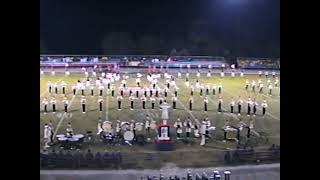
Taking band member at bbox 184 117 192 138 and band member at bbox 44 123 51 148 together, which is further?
band member at bbox 184 117 192 138

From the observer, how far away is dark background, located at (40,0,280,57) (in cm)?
270

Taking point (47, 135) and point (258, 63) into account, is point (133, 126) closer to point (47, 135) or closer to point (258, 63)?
point (47, 135)

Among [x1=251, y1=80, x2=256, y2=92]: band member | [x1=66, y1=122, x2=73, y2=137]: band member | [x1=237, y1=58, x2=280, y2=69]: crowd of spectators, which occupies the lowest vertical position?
[x1=66, y1=122, x2=73, y2=137]: band member

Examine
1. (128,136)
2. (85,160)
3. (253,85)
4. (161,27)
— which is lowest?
(85,160)

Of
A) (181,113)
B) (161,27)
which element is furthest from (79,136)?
(161,27)

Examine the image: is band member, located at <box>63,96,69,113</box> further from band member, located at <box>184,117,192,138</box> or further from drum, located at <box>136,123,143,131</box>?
band member, located at <box>184,117,192,138</box>

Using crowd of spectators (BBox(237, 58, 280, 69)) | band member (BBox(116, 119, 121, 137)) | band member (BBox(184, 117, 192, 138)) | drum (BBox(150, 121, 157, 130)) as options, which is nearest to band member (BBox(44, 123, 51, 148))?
band member (BBox(116, 119, 121, 137))

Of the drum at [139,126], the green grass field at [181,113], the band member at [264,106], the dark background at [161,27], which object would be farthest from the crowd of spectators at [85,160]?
the band member at [264,106]

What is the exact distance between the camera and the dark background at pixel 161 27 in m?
A: 2.70

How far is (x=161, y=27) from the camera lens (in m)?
2.73

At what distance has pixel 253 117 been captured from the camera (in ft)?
9.11

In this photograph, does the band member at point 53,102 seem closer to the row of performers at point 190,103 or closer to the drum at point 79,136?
the row of performers at point 190,103

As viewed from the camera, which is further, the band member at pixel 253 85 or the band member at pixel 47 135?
the band member at pixel 253 85
